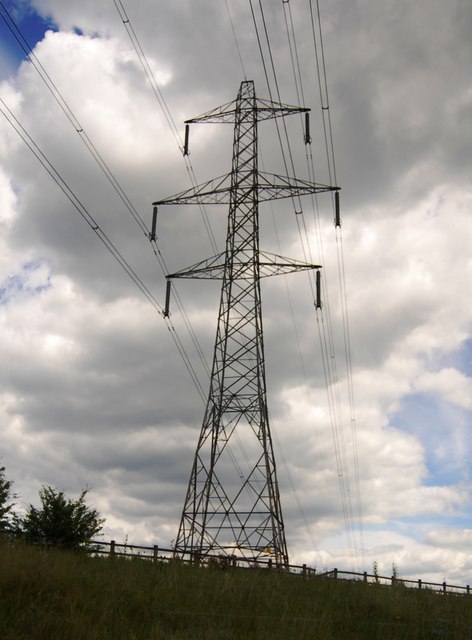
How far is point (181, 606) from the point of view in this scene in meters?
18.3

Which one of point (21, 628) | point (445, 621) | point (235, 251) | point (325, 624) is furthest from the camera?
point (235, 251)

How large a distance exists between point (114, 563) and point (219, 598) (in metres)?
4.01

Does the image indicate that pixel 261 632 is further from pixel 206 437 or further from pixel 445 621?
pixel 206 437

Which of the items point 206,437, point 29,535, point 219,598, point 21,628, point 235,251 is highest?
point 235,251

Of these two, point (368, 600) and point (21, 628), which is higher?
point (368, 600)

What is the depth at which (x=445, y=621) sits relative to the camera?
21125 millimetres

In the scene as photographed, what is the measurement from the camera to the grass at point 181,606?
1598cm

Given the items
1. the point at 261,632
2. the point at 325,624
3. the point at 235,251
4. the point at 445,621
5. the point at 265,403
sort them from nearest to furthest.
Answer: the point at 261,632
the point at 325,624
the point at 445,621
the point at 265,403
the point at 235,251

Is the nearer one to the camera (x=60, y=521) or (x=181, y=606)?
(x=181, y=606)

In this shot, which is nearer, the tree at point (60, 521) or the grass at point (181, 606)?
the grass at point (181, 606)

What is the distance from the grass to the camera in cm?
1598

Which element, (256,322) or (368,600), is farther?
(256,322)

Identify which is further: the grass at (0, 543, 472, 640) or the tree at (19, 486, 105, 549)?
the tree at (19, 486, 105, 549)

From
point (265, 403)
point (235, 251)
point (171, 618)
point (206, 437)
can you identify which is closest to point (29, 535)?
point (206, 437)
